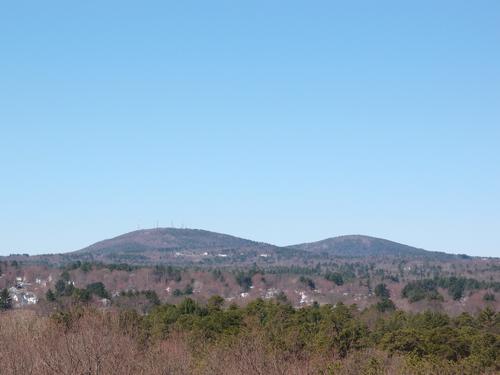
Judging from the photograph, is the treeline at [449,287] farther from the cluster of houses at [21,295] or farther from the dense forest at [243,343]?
the dense forest at [243,343]

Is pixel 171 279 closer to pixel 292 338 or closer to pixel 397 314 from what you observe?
pixel 397 314

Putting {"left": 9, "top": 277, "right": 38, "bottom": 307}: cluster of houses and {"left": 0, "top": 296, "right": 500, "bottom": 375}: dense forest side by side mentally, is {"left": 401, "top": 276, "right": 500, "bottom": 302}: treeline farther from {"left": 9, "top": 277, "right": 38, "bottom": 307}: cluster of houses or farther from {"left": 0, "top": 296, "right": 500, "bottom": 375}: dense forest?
{"left": 0, "top": 296, "right": 500, "bottom": 375}: dense forest

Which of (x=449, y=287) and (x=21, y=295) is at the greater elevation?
(x=449, y=287)

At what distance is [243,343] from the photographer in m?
31.8

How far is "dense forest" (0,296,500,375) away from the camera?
2628 centimetres

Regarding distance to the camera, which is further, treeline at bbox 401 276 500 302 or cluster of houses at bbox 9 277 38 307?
treeline at bbox 401 276 500 302

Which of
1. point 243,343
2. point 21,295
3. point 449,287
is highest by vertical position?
point 449,287

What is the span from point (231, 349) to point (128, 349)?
13.3ft

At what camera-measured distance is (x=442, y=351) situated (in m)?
38.5

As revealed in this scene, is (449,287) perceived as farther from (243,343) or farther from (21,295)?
(243,343)

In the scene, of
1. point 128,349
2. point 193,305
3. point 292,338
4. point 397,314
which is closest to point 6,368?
point 128,349

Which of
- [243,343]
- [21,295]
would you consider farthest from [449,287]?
[243,343]

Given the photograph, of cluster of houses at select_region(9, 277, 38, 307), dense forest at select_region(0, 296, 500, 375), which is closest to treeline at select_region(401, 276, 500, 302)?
cluster of houses at select_region(9, 277, 38, 307)

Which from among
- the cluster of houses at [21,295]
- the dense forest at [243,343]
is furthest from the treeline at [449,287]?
the dense forest at [243,343]
